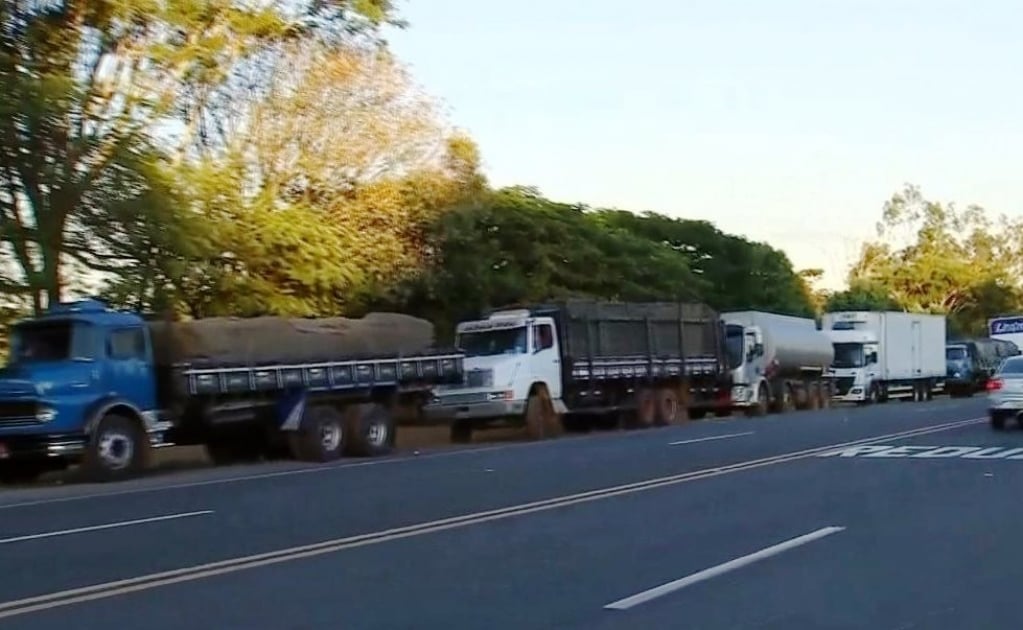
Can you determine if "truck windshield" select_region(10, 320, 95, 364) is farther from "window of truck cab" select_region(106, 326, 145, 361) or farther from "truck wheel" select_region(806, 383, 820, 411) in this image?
"truck wheel" select_region(806, 383, 820, 411)

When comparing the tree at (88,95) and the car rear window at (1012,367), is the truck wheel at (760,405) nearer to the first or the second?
the car rear window at (1012,367)

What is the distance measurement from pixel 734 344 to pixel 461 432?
13111mm

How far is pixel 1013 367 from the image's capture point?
29250 mm

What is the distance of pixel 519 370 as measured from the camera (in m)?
30.8

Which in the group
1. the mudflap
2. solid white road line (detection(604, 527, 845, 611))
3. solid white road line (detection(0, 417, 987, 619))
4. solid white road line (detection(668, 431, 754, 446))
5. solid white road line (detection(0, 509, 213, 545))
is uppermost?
the mudflap

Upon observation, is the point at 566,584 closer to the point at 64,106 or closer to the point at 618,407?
the point at 64,106

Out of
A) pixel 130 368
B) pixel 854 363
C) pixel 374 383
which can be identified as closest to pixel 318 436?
pixel 374 383

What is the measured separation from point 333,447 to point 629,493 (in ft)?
32.0

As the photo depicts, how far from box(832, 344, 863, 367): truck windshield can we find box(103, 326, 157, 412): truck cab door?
33526mm

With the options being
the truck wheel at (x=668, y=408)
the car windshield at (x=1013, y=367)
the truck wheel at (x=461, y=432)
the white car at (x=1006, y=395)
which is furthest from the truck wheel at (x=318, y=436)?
the car windshield at (x=1013, y=367)

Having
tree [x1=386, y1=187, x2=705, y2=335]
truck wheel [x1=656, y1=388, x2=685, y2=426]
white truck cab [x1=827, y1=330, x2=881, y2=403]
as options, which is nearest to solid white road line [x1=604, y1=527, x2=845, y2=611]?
truck wheel [x1=656, y1=388, x2=685, y2=426]

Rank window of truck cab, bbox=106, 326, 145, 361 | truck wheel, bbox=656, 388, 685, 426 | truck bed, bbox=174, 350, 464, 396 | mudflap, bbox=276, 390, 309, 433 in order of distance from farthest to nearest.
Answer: truck wheel, bbox=656, 388, 685, 426 → mudflap, bbox=276, 390, 309, 433 → truck bed, bbox=174, 350, 464, 396 → window of truck cab, bbox=106, 326, 145, 361

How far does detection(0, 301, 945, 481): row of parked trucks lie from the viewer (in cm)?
2136

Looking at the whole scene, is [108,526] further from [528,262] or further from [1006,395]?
[528,262]
